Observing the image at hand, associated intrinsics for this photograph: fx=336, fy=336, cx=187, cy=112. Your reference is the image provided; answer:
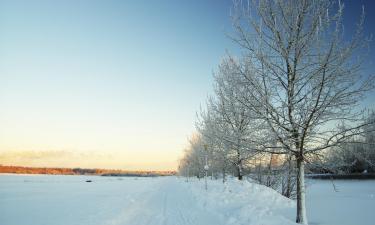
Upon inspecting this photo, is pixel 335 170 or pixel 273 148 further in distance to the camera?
pixel 335 170

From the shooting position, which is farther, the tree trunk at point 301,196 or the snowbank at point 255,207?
the snowbank at point 255,207

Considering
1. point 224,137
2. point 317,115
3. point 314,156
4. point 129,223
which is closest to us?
point 317,115

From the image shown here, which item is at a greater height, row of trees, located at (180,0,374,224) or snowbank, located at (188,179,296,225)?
row of trees, located at (180,0,374,224)

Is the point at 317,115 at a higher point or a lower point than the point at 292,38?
lower

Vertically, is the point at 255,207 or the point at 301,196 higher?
the point at 301,196

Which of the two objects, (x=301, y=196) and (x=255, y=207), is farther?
(x=255, y=207)

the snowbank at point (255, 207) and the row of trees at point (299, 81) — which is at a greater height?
the row of trees at point (299, 81)

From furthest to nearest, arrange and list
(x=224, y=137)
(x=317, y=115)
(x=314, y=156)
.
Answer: (x=224, y=137), (x=314, y=156), (x=317, y=115)

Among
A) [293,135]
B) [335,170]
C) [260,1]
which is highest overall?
[260,1]

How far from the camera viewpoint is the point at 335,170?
1061 cm

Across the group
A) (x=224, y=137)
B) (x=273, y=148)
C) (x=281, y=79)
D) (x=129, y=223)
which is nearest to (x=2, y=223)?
(x=129, y=223)

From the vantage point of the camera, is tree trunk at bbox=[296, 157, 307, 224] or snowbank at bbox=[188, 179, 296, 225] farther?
snowbank at bbox=[188, 179, 296, 225]

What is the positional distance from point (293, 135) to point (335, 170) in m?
2.45

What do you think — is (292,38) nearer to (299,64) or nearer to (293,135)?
(299,64)
